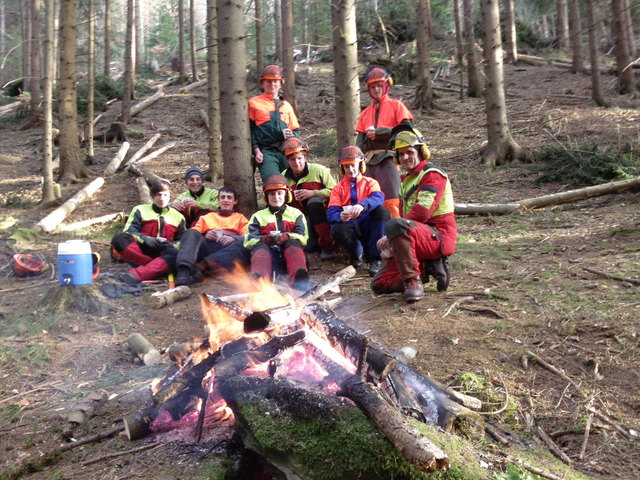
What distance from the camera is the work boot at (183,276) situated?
6.77 meters

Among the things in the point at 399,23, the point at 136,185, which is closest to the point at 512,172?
the point at 136,185

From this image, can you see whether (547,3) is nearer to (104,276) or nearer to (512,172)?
(512,172)

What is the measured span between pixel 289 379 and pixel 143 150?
1353 centimetres

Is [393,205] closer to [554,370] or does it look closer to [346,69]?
[346,69]

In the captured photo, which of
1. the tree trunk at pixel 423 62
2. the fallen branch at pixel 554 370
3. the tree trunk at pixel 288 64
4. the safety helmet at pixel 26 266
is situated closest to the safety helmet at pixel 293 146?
the safety helmet at pixel 26 266

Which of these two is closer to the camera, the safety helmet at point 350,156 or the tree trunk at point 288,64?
the safety helmet at point 350,156

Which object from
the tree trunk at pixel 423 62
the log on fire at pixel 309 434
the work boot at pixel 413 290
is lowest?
the log on fire at pixel 309 434

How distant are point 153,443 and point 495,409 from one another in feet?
6.52

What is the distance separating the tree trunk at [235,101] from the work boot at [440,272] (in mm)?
3010

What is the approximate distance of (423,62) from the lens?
16.6 metres

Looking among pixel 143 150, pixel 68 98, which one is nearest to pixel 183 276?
pixel 68 98

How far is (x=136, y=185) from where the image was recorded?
39.8 feet

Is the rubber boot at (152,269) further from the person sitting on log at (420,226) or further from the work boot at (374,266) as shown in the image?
the person sitting on log at (420,226)

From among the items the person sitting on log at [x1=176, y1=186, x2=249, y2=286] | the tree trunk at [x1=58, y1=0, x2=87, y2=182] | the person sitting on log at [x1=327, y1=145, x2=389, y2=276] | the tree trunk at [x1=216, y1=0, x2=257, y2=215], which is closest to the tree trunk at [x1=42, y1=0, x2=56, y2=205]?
the tree trunk at [x1=58, y1=0, x2=87, y2=182]
